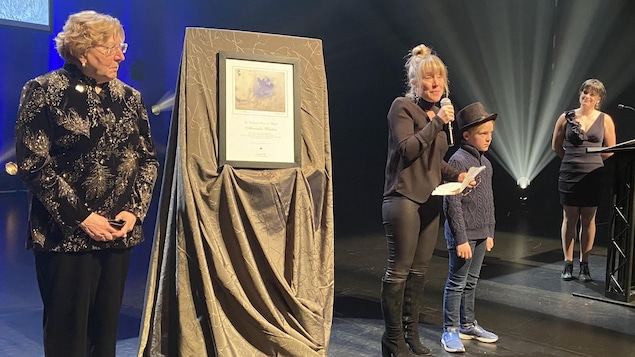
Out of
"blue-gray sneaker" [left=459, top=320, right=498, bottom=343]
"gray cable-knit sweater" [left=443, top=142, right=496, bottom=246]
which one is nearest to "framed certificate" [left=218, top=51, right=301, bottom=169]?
"gray cable-knit sweater" [left=443, top=142, right=496, bottom=246]

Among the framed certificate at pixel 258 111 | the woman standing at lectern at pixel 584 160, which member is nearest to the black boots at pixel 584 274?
the woman standing at lectern at pixel 584 160

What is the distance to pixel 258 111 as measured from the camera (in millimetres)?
1768

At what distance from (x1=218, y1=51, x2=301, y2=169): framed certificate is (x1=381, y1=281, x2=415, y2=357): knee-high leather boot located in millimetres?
727

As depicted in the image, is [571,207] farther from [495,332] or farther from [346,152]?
[346,152]

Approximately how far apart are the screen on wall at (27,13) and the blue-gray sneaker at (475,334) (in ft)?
28.1

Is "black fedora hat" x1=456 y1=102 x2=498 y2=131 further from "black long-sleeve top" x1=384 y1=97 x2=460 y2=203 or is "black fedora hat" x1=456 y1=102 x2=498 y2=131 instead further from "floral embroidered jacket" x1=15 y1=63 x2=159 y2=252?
"floral embroidered jacket" x1=15 y1=63 x2=159 y2=252

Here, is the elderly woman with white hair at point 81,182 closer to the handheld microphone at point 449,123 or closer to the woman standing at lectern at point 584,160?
the handheld microphone at point 449,123

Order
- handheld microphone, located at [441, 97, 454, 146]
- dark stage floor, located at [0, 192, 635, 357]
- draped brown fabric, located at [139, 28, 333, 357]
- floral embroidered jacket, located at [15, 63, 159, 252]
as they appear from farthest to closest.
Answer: dark stage floor, located at [0, 192, 635, 357]
handheld microphone, located at [441, 97, 454, 146]
draped brown fabric, located at [139, 28, 333, 357]
floral embroidered jacket, located at [15, 63, 159, 252]

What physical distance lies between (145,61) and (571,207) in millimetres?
7888

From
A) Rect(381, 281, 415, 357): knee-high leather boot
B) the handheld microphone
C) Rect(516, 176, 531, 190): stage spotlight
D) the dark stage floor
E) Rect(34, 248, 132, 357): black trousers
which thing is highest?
the handheld microphone

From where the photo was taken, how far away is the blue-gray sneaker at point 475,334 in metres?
2.58

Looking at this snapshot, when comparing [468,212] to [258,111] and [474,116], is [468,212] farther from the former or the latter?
[258,111]

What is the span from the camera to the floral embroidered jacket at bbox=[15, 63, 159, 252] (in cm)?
146

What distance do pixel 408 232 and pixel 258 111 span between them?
0.77 metres
